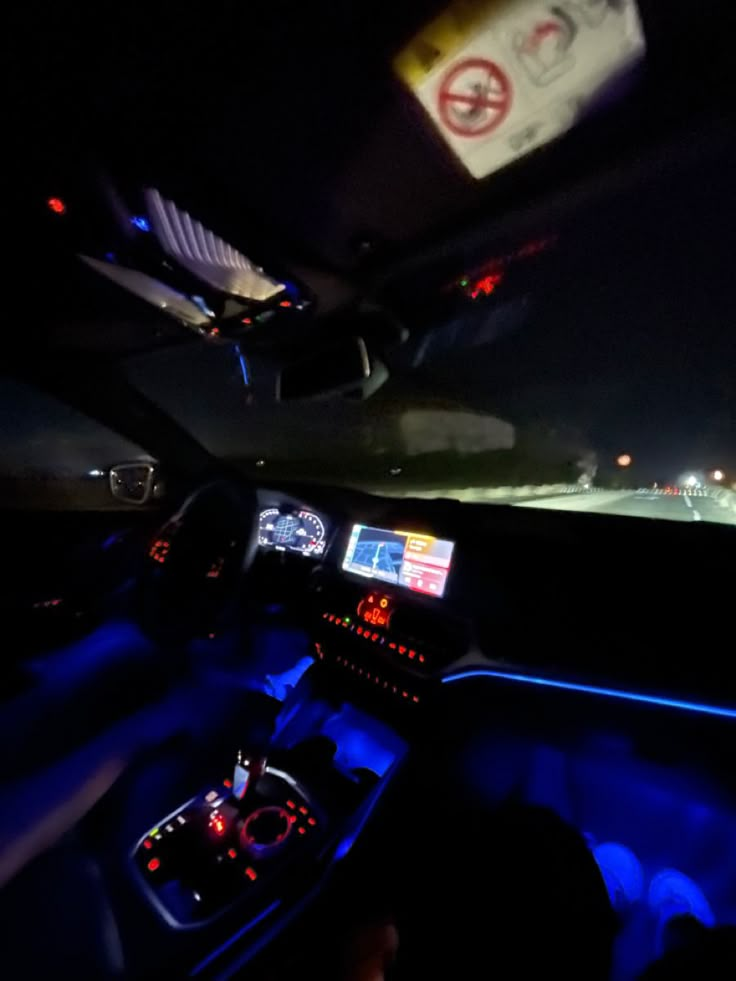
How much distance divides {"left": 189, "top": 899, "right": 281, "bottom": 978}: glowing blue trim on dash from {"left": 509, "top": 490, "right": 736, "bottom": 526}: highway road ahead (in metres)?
1.66

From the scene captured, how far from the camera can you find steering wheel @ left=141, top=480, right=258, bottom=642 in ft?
6.83

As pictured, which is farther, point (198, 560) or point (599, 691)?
point (198, 560)

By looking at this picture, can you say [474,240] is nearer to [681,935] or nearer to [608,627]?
[608,627]

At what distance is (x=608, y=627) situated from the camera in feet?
5.69

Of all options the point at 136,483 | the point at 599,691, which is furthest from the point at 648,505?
the point at 136,483

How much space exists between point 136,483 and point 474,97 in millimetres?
3172

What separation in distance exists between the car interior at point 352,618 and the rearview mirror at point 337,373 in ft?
0.08

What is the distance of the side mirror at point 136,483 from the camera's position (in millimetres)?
3518

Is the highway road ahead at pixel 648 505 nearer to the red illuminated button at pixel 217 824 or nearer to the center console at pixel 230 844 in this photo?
the center console at pixel 230 844

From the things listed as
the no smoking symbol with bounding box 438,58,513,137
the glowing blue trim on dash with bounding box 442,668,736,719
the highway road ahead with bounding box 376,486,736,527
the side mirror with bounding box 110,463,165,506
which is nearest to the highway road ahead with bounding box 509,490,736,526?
the highway road ahead with bounding box 376,486,736,527

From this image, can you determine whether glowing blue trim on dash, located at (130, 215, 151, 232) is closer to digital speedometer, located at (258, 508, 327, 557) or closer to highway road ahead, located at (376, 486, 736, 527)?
digital speedometer, located at (258, 508, 327, 557)

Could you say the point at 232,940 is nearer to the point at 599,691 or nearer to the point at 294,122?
the point at 599,691

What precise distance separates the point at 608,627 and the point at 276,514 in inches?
68.7

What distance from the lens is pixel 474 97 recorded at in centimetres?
134
